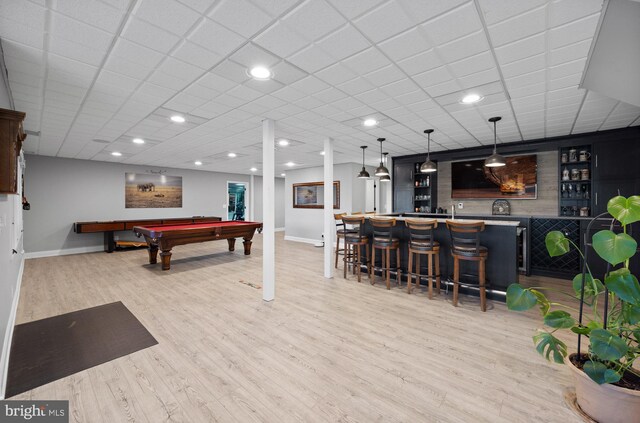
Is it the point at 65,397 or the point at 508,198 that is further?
the point at 508,198

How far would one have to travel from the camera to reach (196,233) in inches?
235

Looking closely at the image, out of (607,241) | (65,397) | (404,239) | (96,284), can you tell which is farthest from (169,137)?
(607,241)

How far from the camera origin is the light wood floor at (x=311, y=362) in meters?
1.86

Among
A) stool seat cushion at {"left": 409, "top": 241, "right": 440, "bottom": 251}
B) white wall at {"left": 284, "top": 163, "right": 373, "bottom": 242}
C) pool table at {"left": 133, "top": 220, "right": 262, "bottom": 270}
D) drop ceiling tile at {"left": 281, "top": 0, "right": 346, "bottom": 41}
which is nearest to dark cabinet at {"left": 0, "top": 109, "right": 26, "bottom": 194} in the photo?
drop ceiling tile at {"left": 281, "top": 0, "right": 346, "bottom": 41}

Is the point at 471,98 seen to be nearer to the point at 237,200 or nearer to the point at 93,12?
the point at 93,12

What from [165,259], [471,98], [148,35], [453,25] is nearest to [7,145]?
[148,35]

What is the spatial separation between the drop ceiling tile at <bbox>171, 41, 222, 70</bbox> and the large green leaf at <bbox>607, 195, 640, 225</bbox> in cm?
318

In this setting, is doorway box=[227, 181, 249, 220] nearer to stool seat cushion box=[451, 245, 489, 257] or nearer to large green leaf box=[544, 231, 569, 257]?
stool seat cushion box=[451, 245, 489, 257]

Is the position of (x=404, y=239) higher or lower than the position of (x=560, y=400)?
higher

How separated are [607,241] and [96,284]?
259 inches

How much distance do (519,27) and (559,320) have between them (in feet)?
7.07

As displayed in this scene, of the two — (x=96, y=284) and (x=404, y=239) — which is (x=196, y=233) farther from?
(x=404, y=239)

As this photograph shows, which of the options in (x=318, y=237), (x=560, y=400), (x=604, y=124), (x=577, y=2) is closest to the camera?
(x=577, y=2)

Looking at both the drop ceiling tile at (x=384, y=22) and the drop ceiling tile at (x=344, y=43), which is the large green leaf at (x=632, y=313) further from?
the drop ceiling tile at (x=344, y=43)
